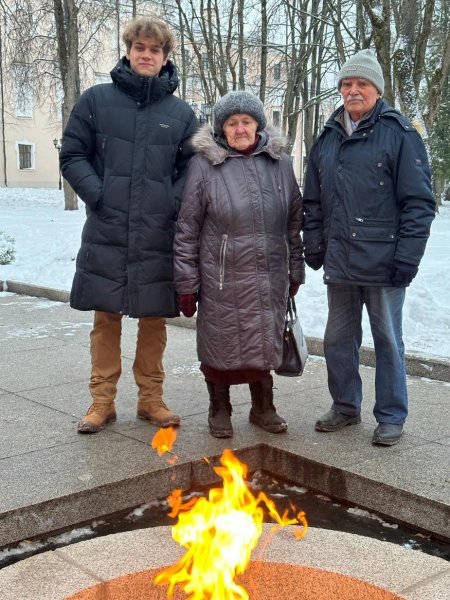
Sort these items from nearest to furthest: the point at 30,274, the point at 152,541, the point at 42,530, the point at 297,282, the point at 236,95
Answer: the point at 152,541 < the point at 42,530 < the point at 236,95 < the point at 297,282 < the point at 30,274

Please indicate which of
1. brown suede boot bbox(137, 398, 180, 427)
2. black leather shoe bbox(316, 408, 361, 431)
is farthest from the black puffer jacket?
black leather shoe bbox(316, 408, 361, 431)

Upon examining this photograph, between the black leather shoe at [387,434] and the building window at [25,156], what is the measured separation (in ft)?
150

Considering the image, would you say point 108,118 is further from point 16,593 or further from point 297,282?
point 16,593

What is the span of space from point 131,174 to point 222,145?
1.71ft

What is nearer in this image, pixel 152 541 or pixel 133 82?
pixel 152 541

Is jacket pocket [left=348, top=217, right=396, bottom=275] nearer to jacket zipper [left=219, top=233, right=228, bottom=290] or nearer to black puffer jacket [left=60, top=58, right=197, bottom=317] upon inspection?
jacket zipper [left=219, top=233, right=228, bottom=290]

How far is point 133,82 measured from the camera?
4457 millimetres

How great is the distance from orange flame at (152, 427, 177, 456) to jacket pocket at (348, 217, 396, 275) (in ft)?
4.61

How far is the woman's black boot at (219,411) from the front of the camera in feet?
15.4

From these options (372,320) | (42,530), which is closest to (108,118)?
(372,320)

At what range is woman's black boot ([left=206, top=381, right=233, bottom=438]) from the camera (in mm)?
4684

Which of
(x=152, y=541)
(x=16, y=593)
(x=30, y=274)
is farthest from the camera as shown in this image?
(x=30, y=274)

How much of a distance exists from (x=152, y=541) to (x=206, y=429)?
1.87 meters

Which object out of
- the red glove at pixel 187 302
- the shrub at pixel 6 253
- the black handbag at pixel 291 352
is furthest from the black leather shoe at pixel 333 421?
the shrub at pixel 6 253
